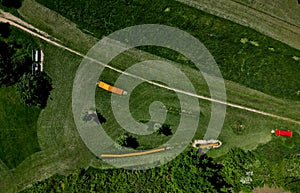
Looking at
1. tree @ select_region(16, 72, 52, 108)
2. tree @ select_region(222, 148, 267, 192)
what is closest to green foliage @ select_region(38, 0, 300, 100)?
tree @ select_region(222, 148, 267, 192)

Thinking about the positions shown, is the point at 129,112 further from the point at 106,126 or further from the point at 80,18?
the point at 80,18

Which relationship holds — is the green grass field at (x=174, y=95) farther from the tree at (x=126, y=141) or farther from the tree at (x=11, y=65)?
the tree at (x=11, y=65)

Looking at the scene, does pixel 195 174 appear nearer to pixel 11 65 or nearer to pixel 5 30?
pixel 11 65

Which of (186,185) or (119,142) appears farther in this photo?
(119,142)

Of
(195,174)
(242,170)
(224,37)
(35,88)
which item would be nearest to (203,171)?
(195,174)

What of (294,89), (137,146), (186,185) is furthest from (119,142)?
(294,89)
